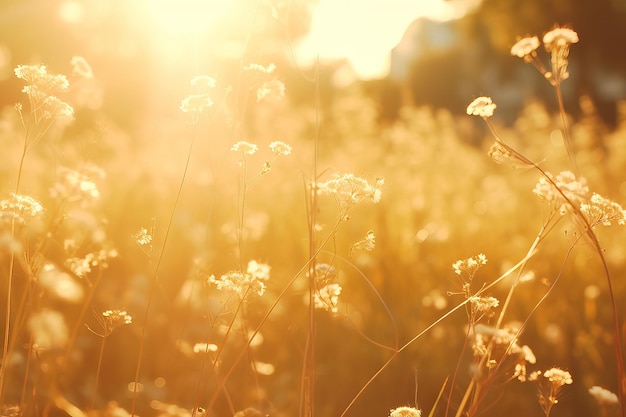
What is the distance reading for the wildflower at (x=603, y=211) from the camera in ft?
6.14

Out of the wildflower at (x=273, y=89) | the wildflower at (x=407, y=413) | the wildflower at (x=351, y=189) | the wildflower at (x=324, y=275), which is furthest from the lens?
the wildflower at (x=273, y=89)

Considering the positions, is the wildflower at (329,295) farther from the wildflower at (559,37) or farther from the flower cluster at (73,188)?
the wildflower at (559,37)

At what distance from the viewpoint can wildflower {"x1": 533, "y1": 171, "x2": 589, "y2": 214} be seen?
1771 mm

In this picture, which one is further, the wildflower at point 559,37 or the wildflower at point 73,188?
the wildflower at point 559,37

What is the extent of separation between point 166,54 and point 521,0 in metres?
11.6

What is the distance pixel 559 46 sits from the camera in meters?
1.93

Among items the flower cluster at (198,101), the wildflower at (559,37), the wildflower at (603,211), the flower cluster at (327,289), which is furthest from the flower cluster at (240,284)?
the wildflower at (559,37)

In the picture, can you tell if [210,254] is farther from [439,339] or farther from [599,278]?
[599,278]

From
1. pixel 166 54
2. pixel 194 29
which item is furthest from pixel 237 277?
pixel 166 54

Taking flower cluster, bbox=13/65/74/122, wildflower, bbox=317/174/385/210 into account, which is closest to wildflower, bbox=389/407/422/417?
wildflower, bbox=317/174/385/210

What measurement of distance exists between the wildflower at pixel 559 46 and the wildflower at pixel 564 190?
283 mm

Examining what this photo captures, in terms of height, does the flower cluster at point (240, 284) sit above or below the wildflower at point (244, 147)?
below

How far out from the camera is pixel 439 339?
12.6ft

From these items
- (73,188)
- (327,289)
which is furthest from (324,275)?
(73,188)
